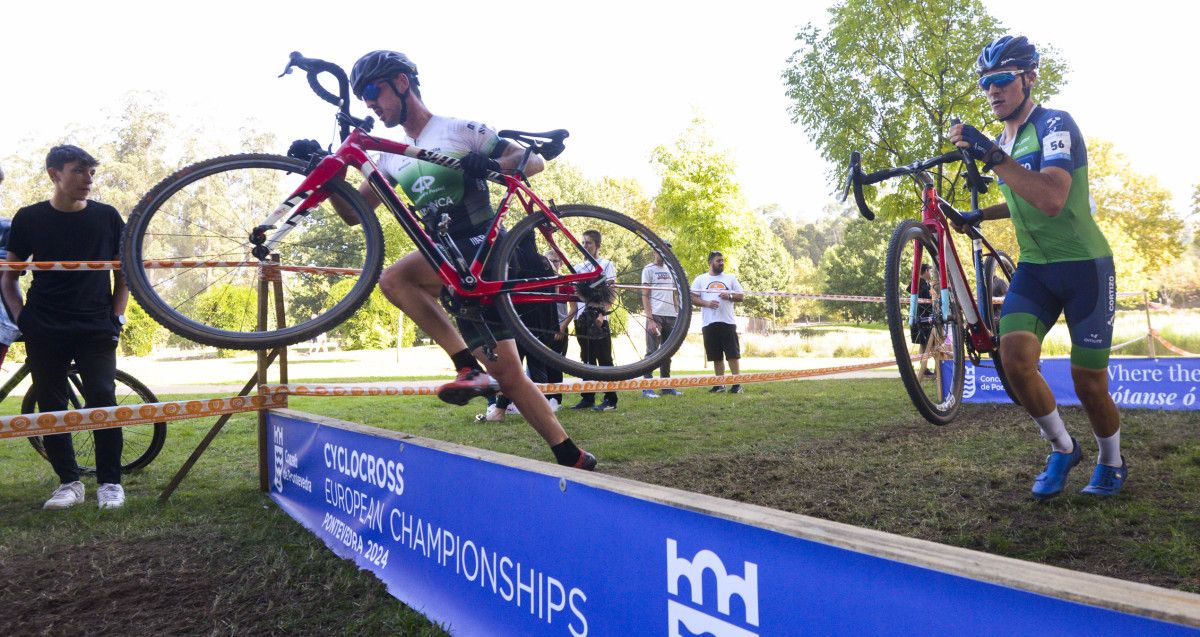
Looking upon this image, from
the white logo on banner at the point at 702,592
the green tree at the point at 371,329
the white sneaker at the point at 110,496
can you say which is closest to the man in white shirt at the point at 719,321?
the white sneaker at the point at 110,496

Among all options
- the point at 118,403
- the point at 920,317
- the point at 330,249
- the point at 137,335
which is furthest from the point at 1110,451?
the point at 137,335

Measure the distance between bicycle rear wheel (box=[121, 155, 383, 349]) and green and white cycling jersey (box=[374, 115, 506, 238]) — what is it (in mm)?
302

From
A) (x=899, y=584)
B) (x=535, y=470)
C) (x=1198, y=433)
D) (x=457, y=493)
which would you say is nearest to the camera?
(x=899, y=584)

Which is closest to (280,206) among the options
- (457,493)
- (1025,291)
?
(457,493)

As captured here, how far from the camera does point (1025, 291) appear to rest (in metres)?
3.63

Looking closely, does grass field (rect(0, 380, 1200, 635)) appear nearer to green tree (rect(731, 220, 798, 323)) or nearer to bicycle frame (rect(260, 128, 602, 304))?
bicycle frame (rect(260, 128, 602, 304))

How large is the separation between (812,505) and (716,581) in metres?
2.42

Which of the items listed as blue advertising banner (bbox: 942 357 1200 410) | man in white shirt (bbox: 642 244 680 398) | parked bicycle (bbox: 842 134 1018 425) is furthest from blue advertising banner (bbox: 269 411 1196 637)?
blue advertising banner (bbox: 942 357 1200 410)

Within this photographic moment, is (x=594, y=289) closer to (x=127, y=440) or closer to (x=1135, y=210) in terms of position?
(x=127, y=440)

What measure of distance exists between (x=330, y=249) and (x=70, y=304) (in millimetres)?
1904

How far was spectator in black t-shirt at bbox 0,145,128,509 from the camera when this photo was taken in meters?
4.05

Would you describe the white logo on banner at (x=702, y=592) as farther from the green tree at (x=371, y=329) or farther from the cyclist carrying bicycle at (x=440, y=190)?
the green tree at (x=371, y=329)

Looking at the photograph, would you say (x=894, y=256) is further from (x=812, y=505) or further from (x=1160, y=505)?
(x=1160, y=505)

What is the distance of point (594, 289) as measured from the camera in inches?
135
